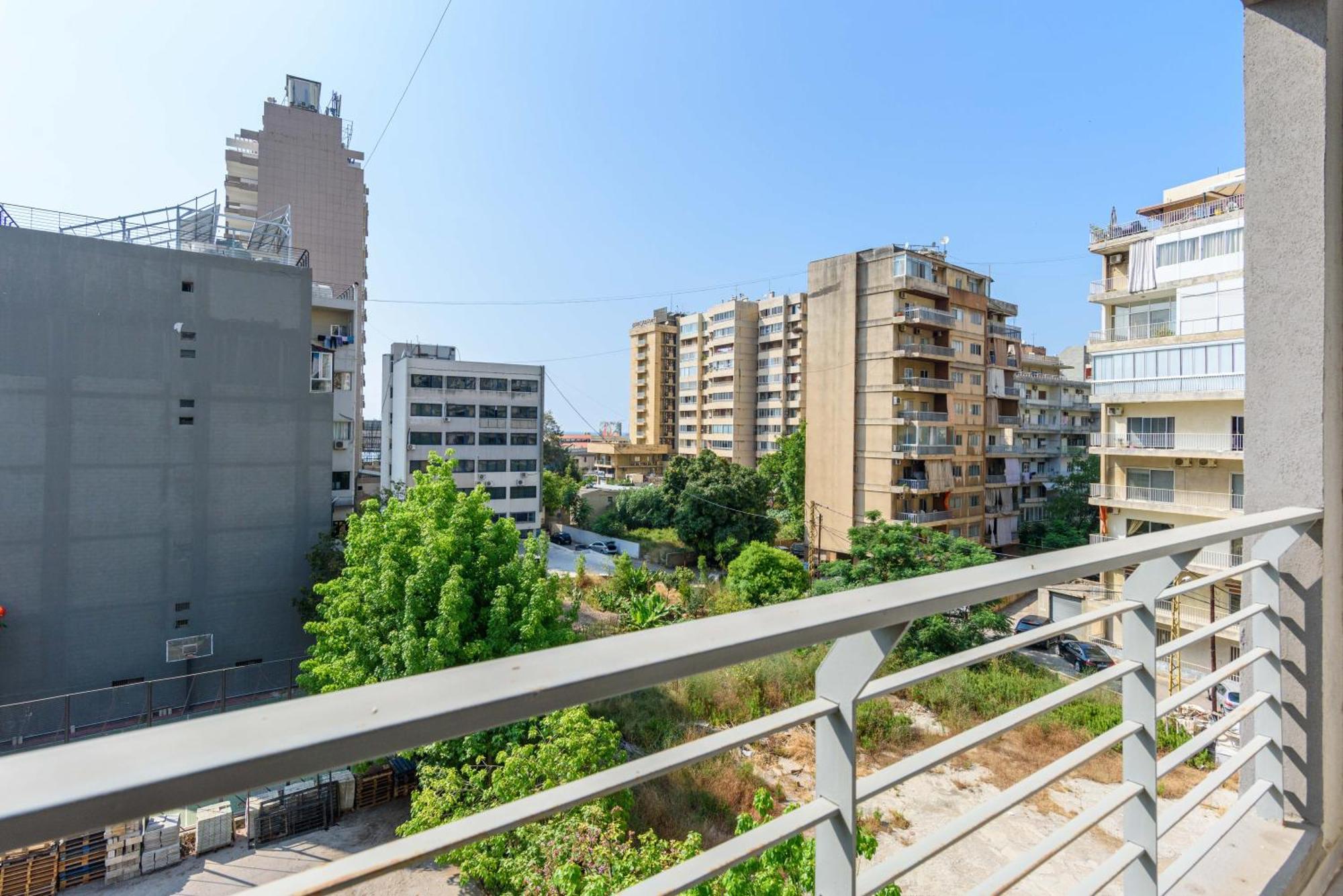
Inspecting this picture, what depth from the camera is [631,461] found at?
3300 cm

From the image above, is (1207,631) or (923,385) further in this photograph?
(923,385)

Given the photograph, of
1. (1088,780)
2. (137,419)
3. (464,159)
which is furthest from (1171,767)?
(464,159)

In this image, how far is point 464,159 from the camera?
15883 mm

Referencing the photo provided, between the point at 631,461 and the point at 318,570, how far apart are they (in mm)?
22680

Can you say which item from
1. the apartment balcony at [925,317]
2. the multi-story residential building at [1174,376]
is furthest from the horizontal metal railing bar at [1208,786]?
the apartment balcony at [925,317]

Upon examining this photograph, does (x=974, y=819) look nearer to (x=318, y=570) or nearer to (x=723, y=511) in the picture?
(x=318, y=570)

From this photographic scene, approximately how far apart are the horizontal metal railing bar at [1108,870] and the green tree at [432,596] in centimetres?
532

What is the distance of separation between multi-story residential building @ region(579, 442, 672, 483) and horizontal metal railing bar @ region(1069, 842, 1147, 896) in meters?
31.0

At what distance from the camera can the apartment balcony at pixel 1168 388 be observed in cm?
860

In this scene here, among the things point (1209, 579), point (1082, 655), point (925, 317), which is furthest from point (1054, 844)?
point (925, 317)

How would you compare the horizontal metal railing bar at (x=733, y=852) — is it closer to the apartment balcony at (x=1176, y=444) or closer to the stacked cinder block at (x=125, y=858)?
the stacked cinder block at (x=125, y=858)

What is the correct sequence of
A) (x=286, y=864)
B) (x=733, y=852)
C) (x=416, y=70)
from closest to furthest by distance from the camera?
(x=733, y=852) → (x=286, y=864) → (x=416, y=70)

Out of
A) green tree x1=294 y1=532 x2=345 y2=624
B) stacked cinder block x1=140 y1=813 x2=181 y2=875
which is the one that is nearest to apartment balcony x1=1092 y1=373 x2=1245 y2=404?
stacked cinder block x1=140 y1=813 x2=181 y2=875

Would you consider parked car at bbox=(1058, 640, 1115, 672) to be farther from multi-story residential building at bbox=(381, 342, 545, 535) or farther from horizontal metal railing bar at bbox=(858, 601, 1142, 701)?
multi-story residential building at bbox=(381, 342, 545, 535)
